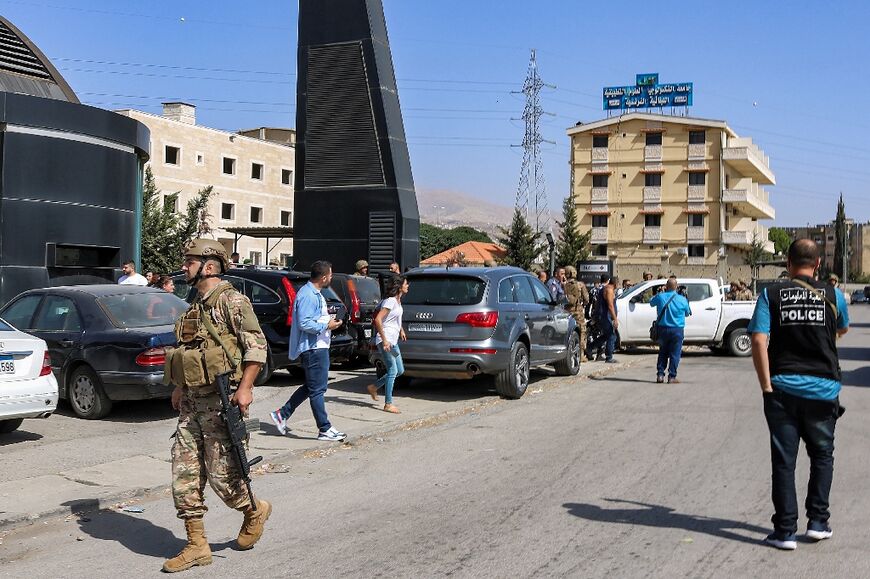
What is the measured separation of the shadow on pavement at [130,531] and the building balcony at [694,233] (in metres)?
70.8

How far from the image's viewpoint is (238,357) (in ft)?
17.7

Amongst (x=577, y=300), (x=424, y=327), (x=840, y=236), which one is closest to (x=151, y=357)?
(x=424, y=327)

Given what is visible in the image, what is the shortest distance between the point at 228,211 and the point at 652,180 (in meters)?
35.4

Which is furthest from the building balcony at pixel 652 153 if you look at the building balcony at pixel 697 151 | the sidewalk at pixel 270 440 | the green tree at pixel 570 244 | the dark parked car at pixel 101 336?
the dark parked car at pixel 101 336

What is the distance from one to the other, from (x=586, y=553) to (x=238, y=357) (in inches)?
94.4

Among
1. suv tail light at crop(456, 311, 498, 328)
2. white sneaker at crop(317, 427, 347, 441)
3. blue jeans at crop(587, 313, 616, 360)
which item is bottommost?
white sneaker at crop(317, 427, 347, 441)

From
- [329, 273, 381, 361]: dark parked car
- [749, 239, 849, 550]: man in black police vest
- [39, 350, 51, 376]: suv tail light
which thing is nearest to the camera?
[749, 239, 849, 550]: man in black police vest

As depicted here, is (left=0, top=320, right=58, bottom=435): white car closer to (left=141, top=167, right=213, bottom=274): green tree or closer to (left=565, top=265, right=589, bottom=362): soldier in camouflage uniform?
(left=565, top=265, right=589, bottom=362): soldier in camouflage uniform

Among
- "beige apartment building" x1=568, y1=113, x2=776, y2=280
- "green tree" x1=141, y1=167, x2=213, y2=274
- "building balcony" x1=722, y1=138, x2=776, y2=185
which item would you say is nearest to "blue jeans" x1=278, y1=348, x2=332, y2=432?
"green tree" x1=141, y1=167, x2=213, y2=274

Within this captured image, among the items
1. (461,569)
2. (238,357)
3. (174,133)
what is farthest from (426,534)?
(174,133)

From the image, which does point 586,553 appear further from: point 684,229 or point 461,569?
point 684,229

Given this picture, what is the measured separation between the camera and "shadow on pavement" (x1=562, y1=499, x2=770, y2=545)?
5.92 m

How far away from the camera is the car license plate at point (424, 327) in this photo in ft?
39.8

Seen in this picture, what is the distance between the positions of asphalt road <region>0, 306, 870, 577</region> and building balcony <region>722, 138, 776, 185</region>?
64.5 metres
